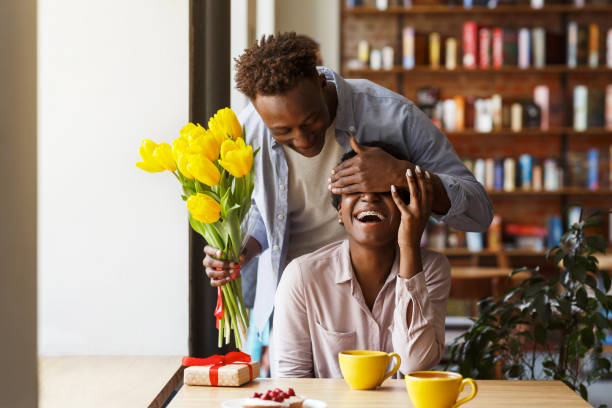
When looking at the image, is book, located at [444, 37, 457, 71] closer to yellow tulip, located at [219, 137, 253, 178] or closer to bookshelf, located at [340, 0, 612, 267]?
bookshelf, located at [340, 0, 612, 267]

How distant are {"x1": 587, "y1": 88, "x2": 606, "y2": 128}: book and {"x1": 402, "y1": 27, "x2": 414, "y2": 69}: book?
135cm

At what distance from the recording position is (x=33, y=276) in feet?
3.33

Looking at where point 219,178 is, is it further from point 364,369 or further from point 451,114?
point 451,114

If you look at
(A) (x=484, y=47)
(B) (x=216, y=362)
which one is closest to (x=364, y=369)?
(B) (x=216, y=362)

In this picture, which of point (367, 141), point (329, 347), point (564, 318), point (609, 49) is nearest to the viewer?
point (329, 347)

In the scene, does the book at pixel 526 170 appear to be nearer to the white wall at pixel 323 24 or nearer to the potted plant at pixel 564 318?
the white wall at pixel 323 24

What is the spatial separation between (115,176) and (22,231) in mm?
1092

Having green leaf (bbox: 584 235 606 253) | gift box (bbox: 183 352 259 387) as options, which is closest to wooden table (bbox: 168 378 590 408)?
gift box (bbox: 183 352 259 387)

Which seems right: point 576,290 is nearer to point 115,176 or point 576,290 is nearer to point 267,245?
point 267,245

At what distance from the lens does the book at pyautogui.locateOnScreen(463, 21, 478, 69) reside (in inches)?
213

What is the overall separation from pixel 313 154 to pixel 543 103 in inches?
162

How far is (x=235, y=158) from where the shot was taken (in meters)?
1.38

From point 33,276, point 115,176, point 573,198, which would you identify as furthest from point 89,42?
point 573,198

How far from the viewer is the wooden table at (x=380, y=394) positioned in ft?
4.12
